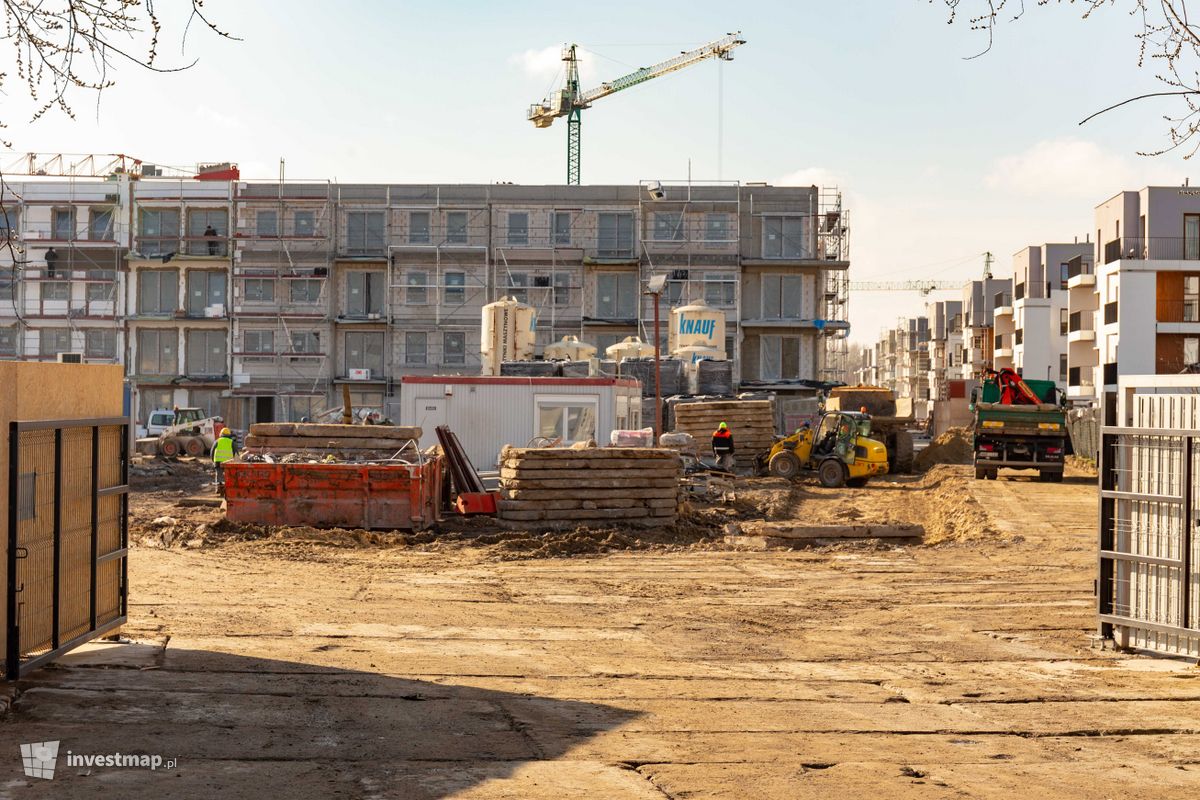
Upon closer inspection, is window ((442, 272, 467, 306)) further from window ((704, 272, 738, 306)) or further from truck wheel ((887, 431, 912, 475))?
truck wheel ((887, 431, 912, 475))

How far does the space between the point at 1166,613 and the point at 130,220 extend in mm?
65645

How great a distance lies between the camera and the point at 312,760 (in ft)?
25.2

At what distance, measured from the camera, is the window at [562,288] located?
69438 mm

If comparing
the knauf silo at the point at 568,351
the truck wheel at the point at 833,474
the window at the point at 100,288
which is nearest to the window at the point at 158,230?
the window at the point at 100,288

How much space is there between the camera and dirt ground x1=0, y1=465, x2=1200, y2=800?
7602 mm

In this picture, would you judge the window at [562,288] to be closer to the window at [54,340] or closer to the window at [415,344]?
the window at [415,344]

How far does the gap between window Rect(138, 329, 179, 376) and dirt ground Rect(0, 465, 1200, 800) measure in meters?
53.4

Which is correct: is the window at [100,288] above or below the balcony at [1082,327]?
above

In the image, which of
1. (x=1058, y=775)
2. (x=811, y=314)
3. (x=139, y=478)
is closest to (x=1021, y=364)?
(x=811, y=314)

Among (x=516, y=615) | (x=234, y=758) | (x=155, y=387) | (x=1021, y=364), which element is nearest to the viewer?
(x=234, y=758)

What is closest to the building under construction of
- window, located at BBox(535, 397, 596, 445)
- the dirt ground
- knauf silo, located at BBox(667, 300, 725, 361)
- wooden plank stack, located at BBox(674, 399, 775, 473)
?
knauf silo, located at BBox(667, 300, 725, 361)

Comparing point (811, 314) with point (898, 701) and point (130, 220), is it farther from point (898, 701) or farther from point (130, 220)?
point (898, 701)

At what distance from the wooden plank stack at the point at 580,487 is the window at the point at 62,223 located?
178 ft

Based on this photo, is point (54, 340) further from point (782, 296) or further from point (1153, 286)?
point (1153, 286)
